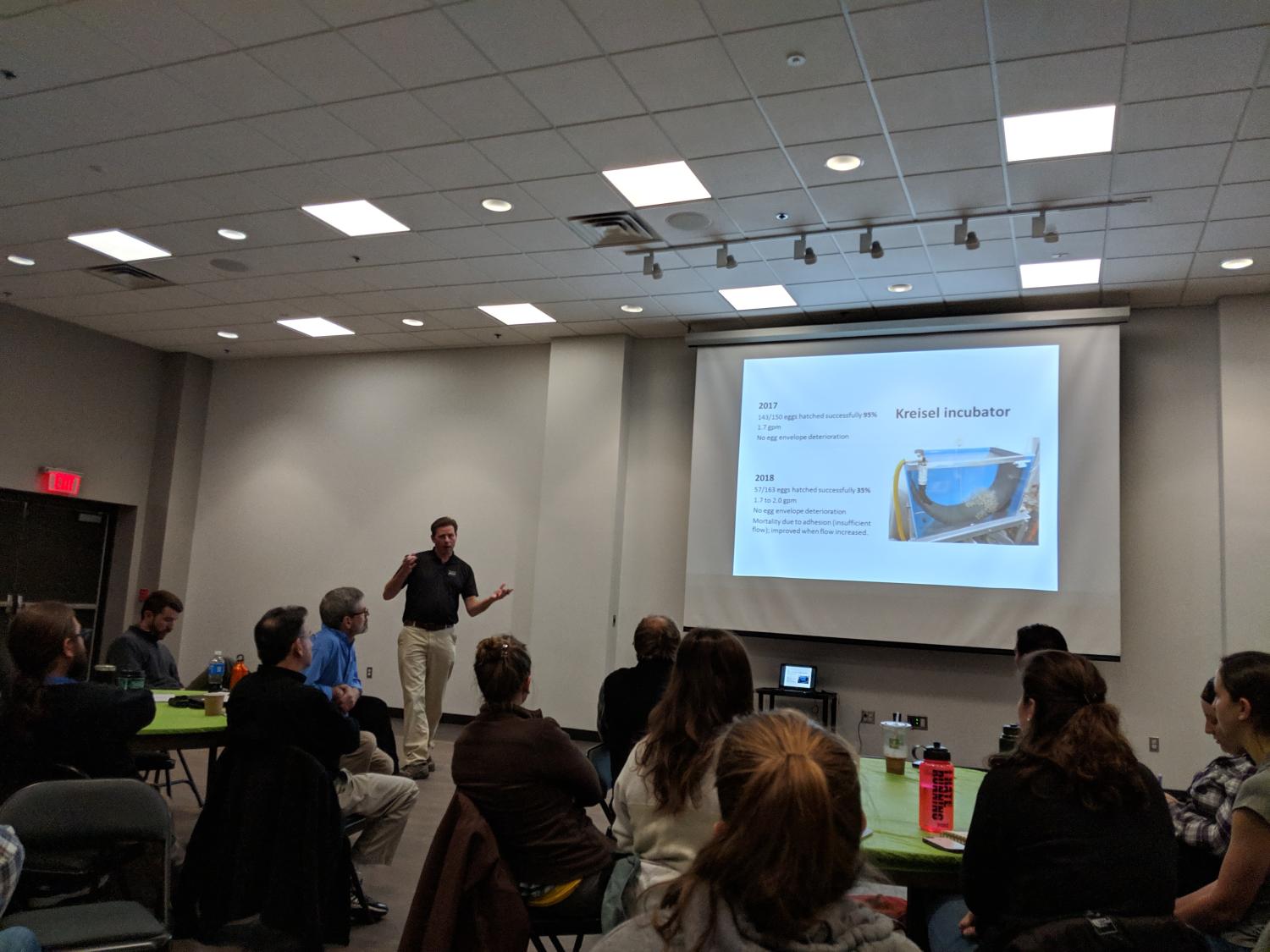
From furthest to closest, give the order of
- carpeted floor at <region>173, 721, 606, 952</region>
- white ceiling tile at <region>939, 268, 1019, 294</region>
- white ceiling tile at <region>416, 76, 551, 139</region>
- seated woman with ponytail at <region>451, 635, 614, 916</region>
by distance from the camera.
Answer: white ceiling tile at <region>939, 268, 1019, 294</region> < white ceiling tile at <region>416, 76, 551, 139</region> < carpeted floor at <region>173, 721, 606, 952</region> < seated woman with ponytail at <region>451, 635, 614, 916</region>

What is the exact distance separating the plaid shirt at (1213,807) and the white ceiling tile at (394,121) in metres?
4.19

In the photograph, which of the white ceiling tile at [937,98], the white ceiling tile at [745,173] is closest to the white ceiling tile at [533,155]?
the white ceiling tile at [745,173]

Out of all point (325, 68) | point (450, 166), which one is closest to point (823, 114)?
point (450, 166)

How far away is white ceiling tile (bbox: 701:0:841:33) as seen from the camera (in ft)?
11.7

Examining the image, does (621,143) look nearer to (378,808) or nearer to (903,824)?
(378,808)

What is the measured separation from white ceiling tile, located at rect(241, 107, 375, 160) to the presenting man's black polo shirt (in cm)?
293

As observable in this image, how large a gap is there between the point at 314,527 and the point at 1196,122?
26.5ft

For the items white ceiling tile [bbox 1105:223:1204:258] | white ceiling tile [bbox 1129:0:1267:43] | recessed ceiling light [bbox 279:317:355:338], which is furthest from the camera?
recessed ceiling light [bbox 279:317:355:338]

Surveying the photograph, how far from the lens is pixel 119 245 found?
6.66 meters

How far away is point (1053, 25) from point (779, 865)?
3623mm

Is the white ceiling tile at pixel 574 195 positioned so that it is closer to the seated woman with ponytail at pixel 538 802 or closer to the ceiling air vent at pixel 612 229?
the ceiling air vent at pixel 612 229

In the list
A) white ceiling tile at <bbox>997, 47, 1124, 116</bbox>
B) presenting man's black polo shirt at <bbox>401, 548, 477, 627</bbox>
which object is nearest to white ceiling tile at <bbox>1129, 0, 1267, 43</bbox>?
white ceiling tile at <bbox>997, 47, 1124, 116</bbox>

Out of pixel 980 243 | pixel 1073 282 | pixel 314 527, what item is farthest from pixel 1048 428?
pixel 314 527

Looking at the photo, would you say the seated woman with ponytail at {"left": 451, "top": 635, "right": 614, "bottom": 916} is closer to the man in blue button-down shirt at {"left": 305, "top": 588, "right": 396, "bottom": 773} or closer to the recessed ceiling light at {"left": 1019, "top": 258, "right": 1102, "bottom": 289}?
the man in blue button-down shirt at {"left": 305, "top": 588, "right": 396, "bottom": 773}
